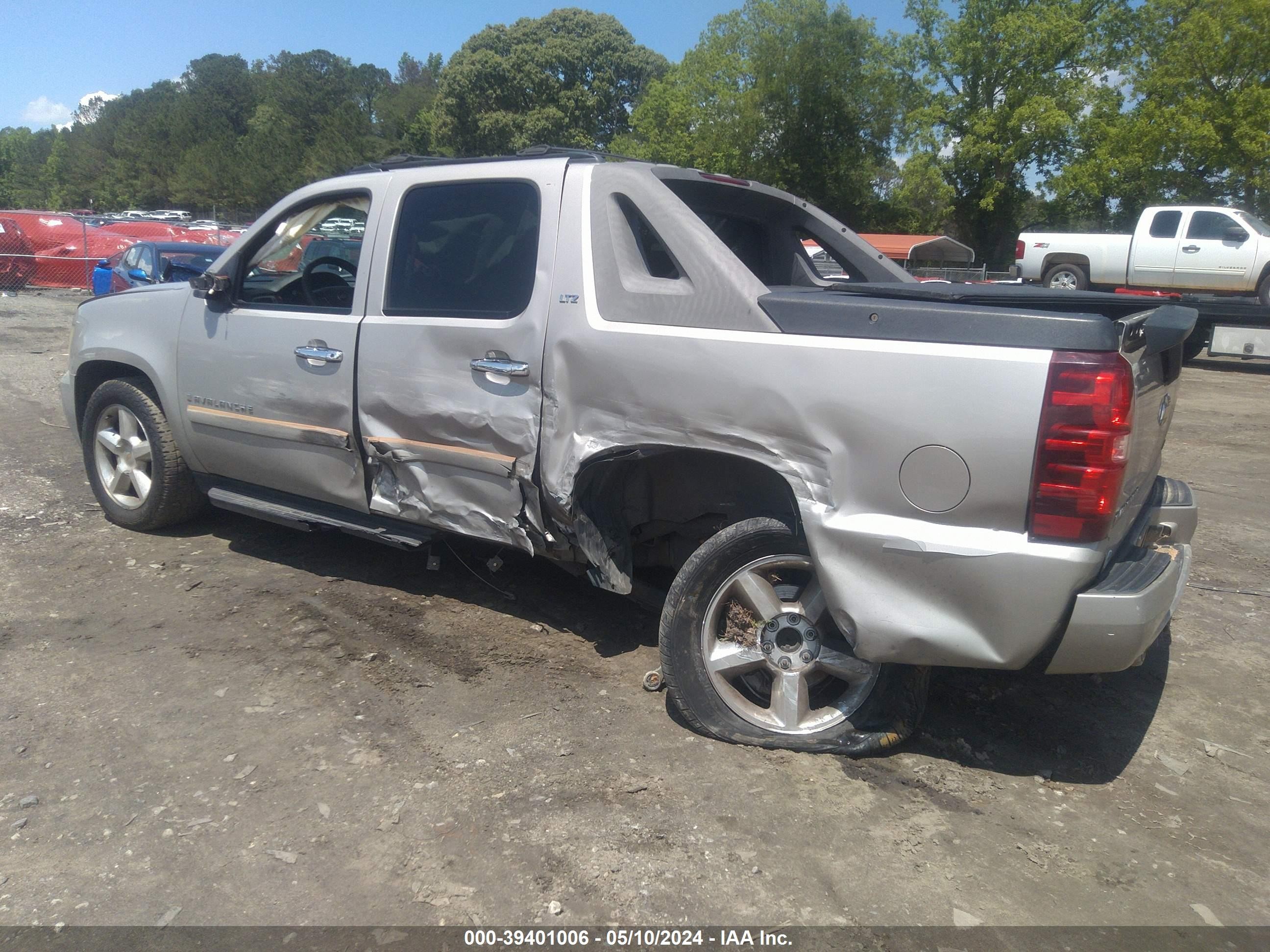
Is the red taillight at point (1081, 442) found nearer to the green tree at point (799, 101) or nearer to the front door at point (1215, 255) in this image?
the front door at point (1215, 255)

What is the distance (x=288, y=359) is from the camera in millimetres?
4348

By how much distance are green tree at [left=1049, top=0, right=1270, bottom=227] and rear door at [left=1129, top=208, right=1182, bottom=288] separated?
10171 millimetres

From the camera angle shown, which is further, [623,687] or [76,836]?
[623,687]

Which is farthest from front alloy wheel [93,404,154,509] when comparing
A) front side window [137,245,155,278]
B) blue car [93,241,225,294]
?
front side window [137,245,155,278]

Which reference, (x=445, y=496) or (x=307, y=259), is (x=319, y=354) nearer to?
(x=307, y=259)

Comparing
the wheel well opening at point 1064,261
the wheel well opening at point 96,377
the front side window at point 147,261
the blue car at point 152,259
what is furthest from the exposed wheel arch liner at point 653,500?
the wheel well opening at point 1064,261

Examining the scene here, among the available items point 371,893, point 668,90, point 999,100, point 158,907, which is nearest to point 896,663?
point 371,893

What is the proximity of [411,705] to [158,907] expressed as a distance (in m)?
1.17

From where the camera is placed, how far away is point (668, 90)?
4391 centimetres

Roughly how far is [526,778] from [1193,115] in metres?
30.2

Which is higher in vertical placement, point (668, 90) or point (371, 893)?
point (668, 90)

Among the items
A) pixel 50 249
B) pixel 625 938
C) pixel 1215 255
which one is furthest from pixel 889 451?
pixel 50 249

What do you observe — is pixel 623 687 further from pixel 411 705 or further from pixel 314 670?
pixel 314 670

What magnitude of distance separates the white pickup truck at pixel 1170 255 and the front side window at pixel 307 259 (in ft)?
48.6
